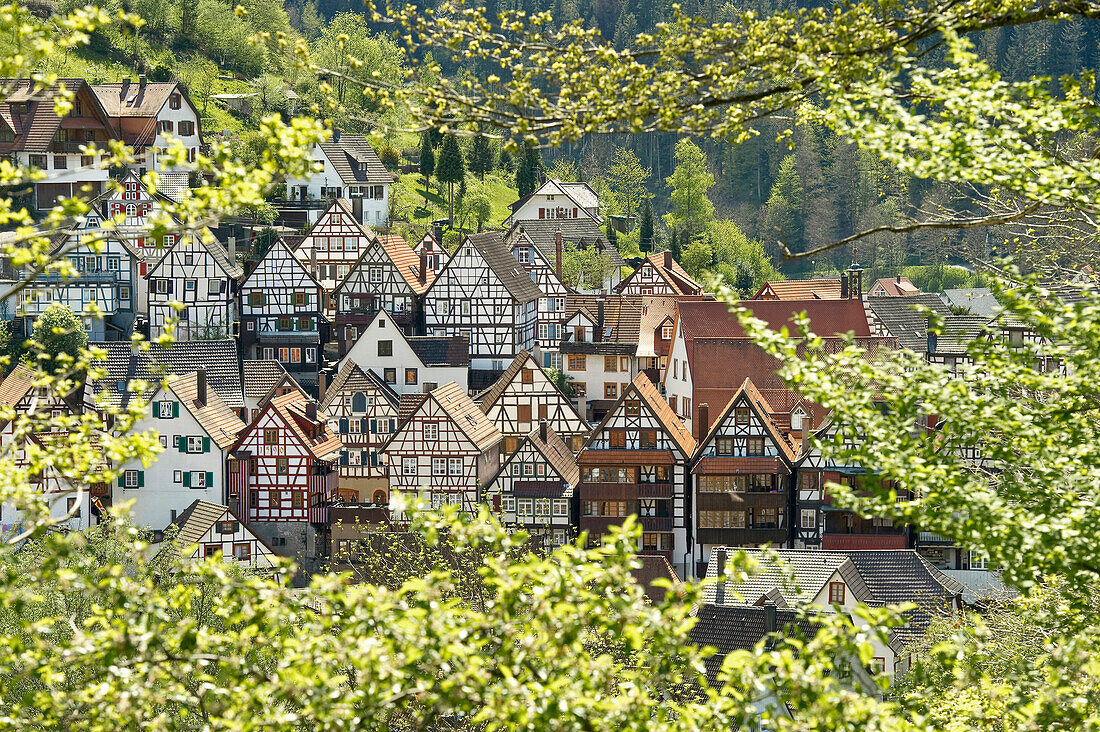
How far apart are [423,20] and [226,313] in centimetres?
5710

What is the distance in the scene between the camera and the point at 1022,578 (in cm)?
1034

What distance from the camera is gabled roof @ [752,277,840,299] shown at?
81375 mm

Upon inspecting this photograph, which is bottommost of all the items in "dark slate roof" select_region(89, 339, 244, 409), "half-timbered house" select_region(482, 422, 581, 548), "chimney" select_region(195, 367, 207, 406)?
"half-timbered house" select_region(482, 422, 581, 548)

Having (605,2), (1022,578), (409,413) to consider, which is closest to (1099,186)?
(1022,578)

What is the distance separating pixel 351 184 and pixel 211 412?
3477 cm

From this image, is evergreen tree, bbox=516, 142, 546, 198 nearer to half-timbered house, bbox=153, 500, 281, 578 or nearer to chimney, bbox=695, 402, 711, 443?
chimney, bbox=695, 402, 711, 443

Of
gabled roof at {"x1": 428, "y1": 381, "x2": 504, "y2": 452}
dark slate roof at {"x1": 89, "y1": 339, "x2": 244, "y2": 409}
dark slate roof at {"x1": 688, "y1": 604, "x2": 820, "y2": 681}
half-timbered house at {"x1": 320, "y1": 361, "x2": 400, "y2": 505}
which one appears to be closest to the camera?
dark slate roof at {"x1": 688, "y1": 604, "x2": 820, "y2": 681}

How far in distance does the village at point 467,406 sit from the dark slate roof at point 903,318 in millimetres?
202

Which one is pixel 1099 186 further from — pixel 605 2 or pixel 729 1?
pixel 605 2

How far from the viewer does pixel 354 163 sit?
8931 centimetres

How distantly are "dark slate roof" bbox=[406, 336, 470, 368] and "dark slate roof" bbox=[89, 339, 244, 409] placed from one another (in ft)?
25.4

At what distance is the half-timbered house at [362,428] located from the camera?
52031mm

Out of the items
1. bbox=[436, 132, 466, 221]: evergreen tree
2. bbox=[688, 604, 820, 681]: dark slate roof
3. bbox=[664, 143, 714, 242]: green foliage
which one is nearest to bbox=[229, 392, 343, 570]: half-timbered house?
bbox=[688, 604, 820, 681]: dark slate roof

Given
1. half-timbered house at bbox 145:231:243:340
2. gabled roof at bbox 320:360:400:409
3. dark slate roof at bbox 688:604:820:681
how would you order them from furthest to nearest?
half-timbered house at bbox 145:231:243:340 < gabled roof at bbox 320:360:400:409 < dark slate roof at bbox 688:604:820:681
